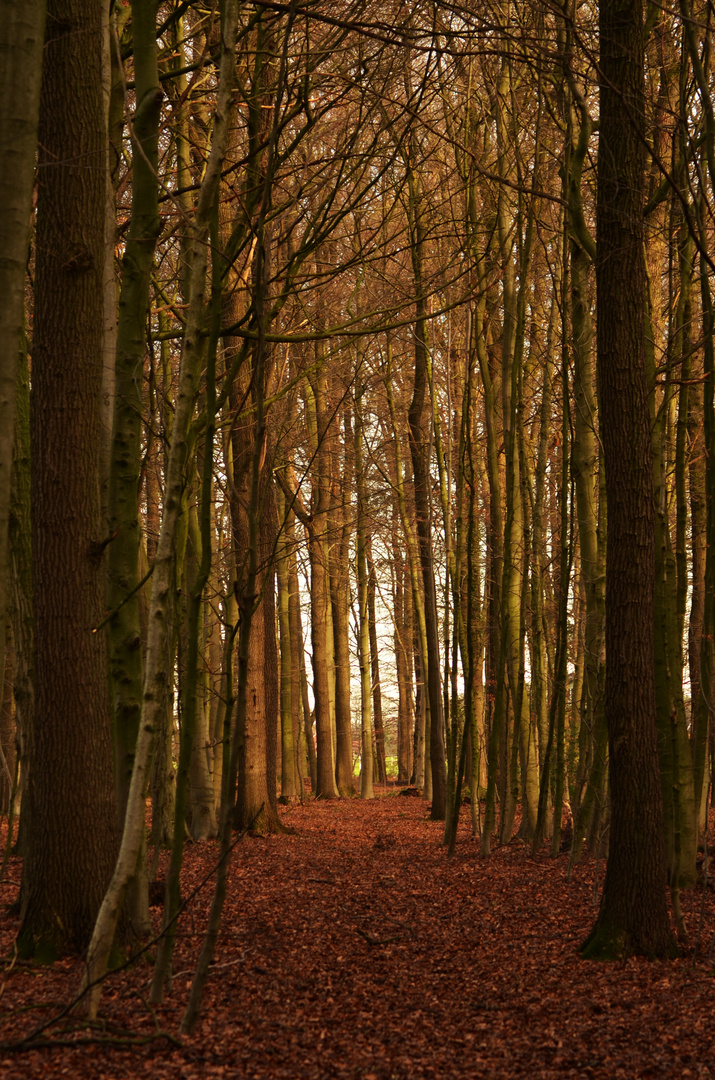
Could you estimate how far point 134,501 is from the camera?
4.59 metres

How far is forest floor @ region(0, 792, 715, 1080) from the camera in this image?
3447mm

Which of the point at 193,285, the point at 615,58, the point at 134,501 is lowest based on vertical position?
the point at 134,501

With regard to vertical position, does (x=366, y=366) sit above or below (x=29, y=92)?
above

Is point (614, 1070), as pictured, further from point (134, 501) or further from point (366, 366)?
point (366, 366)

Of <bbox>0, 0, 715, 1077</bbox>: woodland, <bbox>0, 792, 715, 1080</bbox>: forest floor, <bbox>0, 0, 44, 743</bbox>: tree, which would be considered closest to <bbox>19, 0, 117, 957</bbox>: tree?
<bbox>0, 0, 715, 1077</bbox>: woodland

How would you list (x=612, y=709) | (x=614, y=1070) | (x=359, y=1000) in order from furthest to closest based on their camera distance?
(x=612, y=709) < (x=359, y=1000) < (x=614, y=1070)

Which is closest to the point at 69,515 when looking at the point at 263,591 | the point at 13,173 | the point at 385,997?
the point at 263,591

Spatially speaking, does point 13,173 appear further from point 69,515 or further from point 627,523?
point 627,523

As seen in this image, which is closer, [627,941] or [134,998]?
[134,998]

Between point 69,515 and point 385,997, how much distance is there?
3.09 meters

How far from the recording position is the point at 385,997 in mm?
4480

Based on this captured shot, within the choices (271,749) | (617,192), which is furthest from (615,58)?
(271,749)

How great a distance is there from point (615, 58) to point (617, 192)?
2.67ft

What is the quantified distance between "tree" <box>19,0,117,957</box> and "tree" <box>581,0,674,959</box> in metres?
2.94
